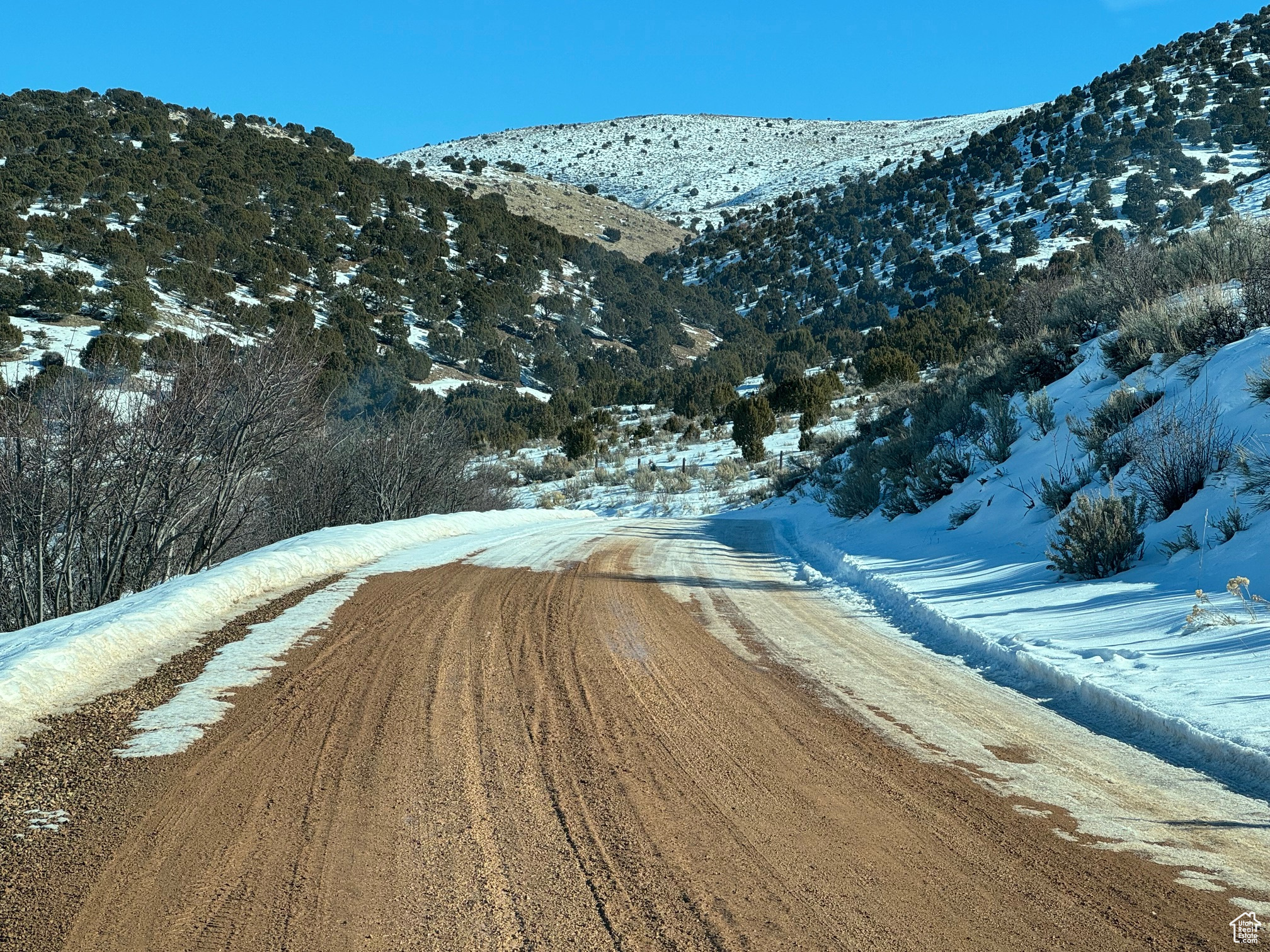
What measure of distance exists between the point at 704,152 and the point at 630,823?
13948 cm

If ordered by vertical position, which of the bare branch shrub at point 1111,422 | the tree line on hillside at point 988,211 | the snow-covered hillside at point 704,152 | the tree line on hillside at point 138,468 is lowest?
the bare branch shrub at point 1111,422

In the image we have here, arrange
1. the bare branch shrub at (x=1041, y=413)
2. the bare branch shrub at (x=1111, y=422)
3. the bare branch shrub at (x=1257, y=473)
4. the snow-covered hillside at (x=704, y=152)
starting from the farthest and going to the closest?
the snow-covered hillside at (x=704, y=152) → the bare branch shrub at (x=1041, y=413) → the bare branch shrub at (x=1111, y=422) → the bare branch shrub at (x=1257, y=473)

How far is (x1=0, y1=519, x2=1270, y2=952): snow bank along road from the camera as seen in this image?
2.90 metres

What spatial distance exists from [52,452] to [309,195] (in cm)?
5914

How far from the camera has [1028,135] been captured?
73812 mm

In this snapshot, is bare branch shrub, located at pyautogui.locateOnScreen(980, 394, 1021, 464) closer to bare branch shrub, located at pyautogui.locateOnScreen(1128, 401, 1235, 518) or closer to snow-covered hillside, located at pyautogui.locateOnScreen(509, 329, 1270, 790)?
snow-covered hillside, located at pyautogui.locateOnScreen(509, 329, 1270, 790)

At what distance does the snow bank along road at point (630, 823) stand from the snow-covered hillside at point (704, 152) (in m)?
100.0

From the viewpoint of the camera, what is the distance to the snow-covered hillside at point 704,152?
110 metres

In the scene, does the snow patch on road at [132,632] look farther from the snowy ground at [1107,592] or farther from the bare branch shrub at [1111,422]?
the bare branch shrub at [1111,422]

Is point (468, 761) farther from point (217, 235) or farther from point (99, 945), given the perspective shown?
point (217, 235)

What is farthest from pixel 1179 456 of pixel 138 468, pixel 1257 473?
pixel 138 468

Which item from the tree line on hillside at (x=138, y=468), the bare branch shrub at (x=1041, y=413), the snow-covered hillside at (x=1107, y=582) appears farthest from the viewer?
the bare branch shrub at (x=1041, y=413)

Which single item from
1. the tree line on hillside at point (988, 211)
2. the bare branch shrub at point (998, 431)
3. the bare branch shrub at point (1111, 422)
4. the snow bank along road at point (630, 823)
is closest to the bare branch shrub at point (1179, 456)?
the bare branch shrub at point (1111, 422)

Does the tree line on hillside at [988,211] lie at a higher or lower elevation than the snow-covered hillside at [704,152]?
lower
